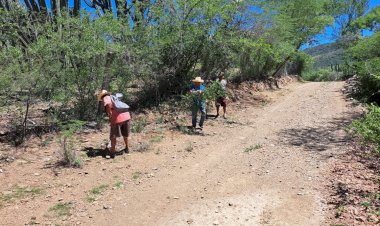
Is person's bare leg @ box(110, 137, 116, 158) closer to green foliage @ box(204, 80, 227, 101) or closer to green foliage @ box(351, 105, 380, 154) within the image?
green foliage @ box(204, 80, 227, 101)

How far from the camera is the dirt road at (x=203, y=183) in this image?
4.68 meters

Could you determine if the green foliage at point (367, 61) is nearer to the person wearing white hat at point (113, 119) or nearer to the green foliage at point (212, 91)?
the green foliage at point (212, 91)

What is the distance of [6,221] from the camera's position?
15.2 feet

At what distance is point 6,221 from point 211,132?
5.64m

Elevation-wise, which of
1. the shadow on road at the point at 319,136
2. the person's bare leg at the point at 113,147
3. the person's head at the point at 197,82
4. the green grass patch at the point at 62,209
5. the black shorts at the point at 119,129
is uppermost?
the person's head at the point at 197,82

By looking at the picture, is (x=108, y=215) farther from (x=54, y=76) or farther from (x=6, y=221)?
(x=54, y=76)

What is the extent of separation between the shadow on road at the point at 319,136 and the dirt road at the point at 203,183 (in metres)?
0.02

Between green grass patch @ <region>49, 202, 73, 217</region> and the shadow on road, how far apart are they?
488 centimetres

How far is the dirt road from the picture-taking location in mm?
4680

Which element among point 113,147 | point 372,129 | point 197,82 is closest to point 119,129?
point 113,147

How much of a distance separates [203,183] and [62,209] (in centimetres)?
222

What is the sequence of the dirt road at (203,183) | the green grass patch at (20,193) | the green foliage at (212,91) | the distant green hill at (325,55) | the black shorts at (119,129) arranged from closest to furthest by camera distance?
1. the dirt road at (203,183)
2. the green grass patch at (20,193)
3. the black shorts at (119,129)
4. the green foliage at (212,91)
5. the distant green hill at (325,55)

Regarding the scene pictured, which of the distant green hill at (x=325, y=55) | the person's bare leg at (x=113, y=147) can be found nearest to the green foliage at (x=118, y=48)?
the person's bare leg at (x=113, y=147)

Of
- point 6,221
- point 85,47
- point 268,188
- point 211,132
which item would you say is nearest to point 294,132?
point 211,132
